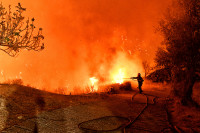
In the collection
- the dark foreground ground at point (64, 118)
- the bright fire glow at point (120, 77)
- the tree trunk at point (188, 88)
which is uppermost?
the bright fire glow at point (120, 77)

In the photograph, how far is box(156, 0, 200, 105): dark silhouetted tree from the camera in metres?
9.44

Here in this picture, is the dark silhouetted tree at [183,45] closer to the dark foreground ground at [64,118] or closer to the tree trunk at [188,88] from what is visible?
the tree trunk at [188,88]

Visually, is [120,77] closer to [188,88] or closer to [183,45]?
[188,88]

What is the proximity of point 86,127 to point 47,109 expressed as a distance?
286 centimetres

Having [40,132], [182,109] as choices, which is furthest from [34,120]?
[182,109]

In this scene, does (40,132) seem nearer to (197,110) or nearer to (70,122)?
(70,122)

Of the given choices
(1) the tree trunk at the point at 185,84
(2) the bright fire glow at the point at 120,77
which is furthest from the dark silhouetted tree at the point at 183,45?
(2) the bright fire glow at the point at 120,77

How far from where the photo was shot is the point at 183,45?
31.5ft

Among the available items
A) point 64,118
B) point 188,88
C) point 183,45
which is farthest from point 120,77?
point 64,118

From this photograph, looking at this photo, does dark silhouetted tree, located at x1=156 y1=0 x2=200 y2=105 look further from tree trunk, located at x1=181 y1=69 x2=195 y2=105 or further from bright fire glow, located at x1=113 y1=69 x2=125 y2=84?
bright fire glow, located at x1=113 y1=69 x2=125 y2=84

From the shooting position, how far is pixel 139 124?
7.06m

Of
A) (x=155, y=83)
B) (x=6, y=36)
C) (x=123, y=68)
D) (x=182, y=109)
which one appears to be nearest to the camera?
(x=6, y=36)

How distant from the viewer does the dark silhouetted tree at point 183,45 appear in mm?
9438

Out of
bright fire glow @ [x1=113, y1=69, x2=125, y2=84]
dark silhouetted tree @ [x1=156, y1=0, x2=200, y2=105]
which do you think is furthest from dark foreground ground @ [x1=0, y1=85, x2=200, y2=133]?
bright fire glow @ [x1=113, y1=69, x2=125, y2=84]
